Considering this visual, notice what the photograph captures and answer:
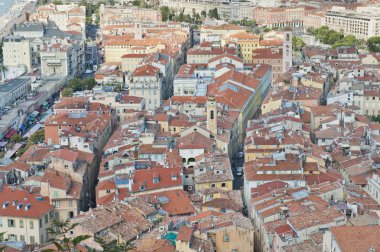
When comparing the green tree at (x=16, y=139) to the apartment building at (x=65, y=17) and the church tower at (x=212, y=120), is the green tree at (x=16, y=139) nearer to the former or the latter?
the church tower at (x=212, y=120)

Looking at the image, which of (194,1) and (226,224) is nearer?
(226,224)

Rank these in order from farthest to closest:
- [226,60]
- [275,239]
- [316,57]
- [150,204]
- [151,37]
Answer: [151,37] < [316,57] < [226,60] < [150,204] < [275,239]

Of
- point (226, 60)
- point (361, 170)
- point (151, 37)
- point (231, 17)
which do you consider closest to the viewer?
point (361, 170)

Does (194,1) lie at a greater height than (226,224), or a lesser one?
greater

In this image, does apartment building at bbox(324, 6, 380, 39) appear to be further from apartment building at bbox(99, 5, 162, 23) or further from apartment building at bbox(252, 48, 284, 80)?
apartment building at bbox(252, 48, 284, 80)

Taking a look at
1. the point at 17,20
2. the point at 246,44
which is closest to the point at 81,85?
the point at 246,44

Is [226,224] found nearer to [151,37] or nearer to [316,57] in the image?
[316,57]

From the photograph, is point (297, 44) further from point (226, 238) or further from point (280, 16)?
point (226, 238)

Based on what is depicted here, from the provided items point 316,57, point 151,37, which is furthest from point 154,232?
point 151,37
